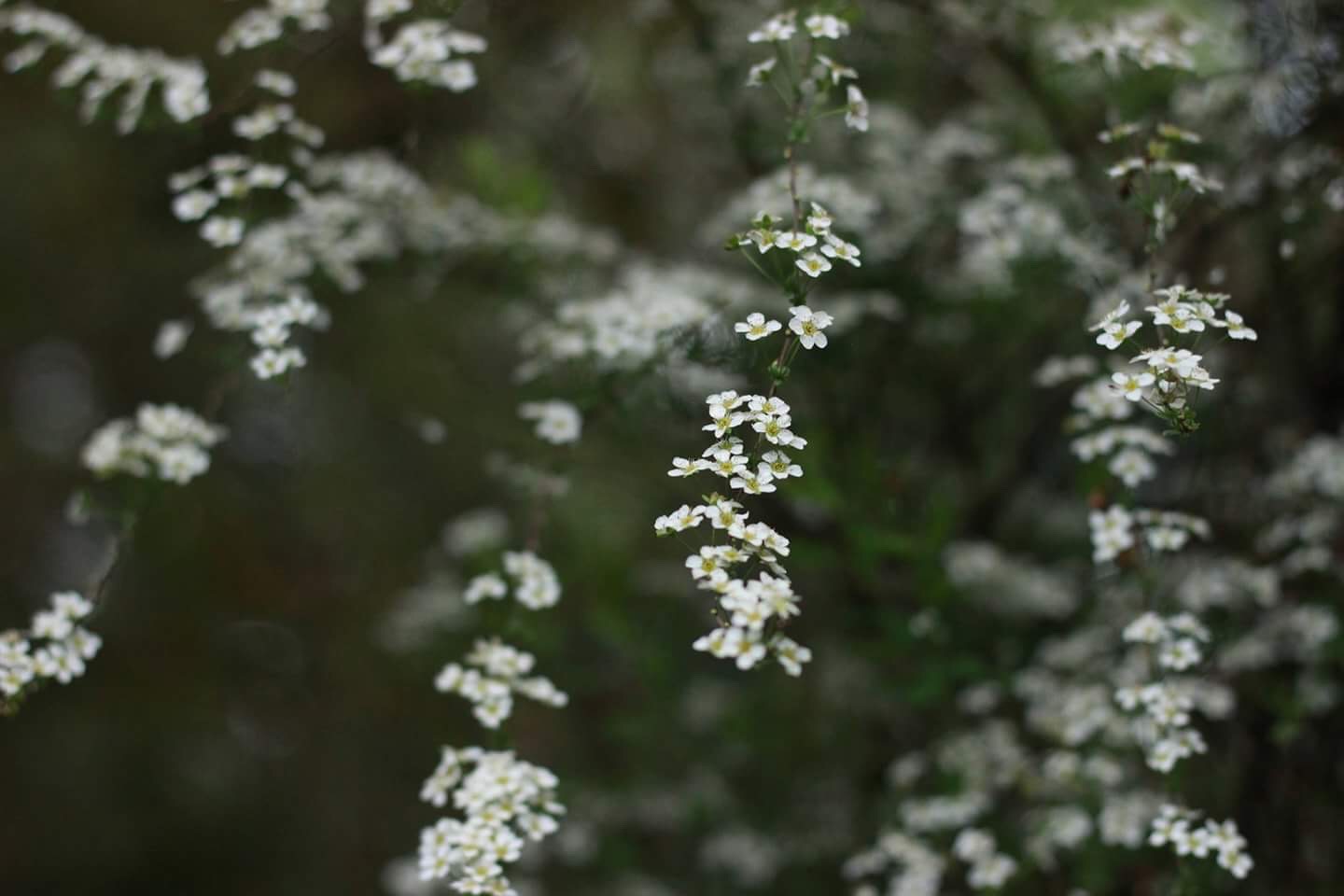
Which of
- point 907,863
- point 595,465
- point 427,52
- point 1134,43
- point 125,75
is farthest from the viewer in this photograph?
point 595,465

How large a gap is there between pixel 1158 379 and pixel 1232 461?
1.64m

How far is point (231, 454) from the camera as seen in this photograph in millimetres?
5457

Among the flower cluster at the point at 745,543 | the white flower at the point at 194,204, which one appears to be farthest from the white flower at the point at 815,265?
the white flower at the point at 194,204

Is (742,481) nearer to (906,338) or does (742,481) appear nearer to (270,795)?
(906,338)

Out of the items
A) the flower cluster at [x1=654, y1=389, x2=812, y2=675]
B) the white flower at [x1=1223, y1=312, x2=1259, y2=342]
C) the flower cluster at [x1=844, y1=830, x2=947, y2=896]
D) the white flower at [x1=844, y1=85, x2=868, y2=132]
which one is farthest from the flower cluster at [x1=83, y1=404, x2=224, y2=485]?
the white flower at [x1=1223, y1=312, x2=1259, y2=342]

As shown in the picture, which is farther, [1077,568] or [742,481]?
[1077,568]

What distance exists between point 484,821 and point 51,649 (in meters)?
0.83

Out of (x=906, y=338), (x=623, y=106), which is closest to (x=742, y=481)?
(x=906, y=338)

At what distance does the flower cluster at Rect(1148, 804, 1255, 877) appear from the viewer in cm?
192

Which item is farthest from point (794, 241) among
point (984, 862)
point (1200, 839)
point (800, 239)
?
point (984, 862)

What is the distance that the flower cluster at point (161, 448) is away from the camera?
7.77 ft

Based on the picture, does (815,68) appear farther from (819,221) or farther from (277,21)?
(277,21)

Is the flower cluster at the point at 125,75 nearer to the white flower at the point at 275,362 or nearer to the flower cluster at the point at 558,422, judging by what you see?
the white flower at the point at 275,362

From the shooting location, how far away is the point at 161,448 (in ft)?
7.92
